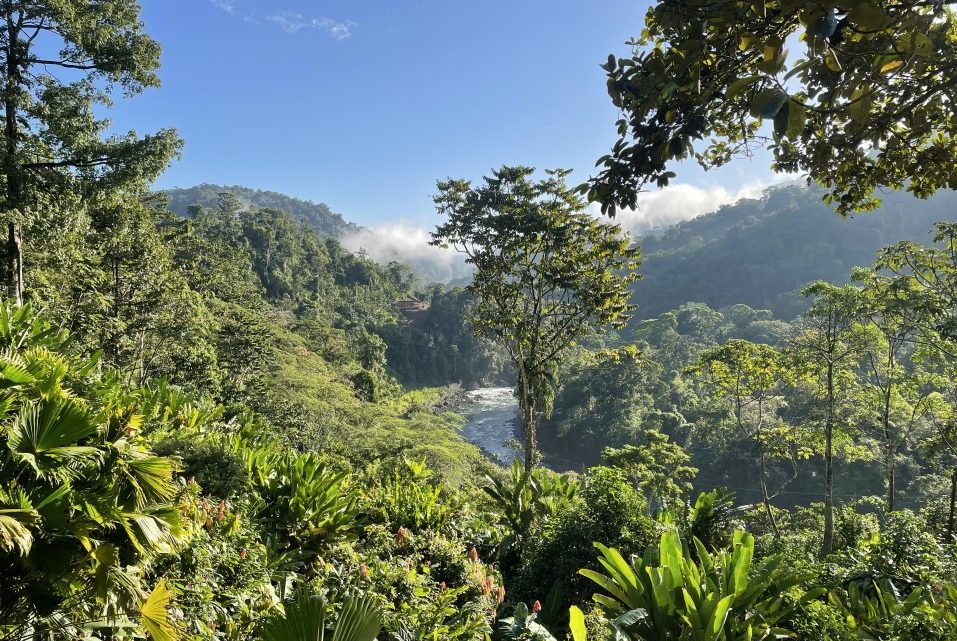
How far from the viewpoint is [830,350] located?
10.6 m

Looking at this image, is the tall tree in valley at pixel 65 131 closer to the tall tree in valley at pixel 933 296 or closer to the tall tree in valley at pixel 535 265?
the tall tree in valley at pixel 535 265

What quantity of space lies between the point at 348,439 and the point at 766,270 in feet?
262

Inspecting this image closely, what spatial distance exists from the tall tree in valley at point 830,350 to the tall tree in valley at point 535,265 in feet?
13.7

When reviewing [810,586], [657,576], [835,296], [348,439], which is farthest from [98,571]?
[348,439]

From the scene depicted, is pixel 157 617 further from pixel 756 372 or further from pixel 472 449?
pixel 472 449

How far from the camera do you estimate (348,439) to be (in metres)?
17.8

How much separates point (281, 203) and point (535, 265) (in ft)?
579

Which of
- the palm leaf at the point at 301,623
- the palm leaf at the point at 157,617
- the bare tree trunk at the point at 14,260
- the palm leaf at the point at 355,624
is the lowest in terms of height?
the palm leaf at the point at 157,617

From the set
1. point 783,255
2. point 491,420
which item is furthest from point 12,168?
point 783,255

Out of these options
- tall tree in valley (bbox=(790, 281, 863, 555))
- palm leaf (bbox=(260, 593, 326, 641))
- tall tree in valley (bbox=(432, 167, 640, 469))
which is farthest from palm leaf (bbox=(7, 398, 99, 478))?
tall tree in valley (bbox=(790, 281, 863, 555))

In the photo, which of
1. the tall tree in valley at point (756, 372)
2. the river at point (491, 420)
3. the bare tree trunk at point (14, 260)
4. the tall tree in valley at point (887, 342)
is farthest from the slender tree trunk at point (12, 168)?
the river at point (491, 420)

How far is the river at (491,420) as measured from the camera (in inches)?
1467

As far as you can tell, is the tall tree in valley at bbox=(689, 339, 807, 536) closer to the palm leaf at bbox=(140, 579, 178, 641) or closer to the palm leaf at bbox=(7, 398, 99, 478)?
the palm leaf at bbox=(140, 579, 178, 641)

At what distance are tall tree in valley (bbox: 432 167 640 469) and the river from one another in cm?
2078
